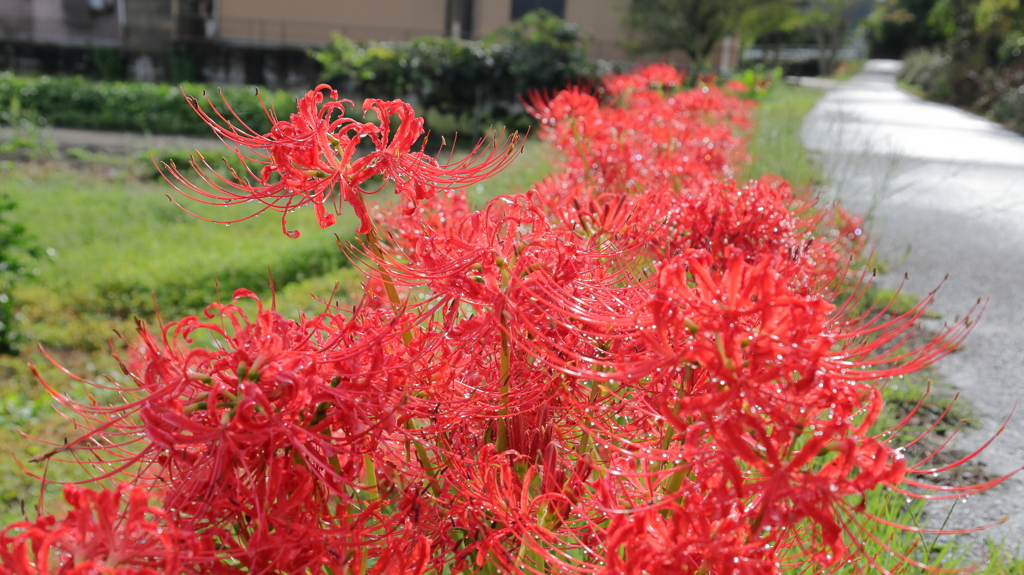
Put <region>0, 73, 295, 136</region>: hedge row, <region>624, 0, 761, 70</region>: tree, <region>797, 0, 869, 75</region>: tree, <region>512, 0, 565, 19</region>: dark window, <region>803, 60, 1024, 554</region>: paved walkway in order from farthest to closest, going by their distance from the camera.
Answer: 1. <region>797, 0, 869, 75</region>: tree
2. <region>512, 0, 565, 19</region>: dark window
3. <region>624, 0, 761, 70</region>: tree
4. <region>0, 73, 295, 136</region>: hedge row
5. <region>803, 60, 1024, 554</region>: paved walkway

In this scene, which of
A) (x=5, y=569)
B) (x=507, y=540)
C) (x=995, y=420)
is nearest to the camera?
(x=5, y=569)

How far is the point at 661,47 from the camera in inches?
798

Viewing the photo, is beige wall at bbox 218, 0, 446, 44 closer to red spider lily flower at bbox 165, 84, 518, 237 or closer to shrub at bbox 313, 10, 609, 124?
shrub at bbox 313, 10, 609, 124

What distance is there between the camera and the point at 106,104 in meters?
14.8

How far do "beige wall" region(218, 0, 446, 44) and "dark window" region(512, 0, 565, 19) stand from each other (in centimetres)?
201

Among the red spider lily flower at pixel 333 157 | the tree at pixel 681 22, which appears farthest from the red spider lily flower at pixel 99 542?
the tree at pixel 681 22

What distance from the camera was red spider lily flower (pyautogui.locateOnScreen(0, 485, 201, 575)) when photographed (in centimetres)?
76

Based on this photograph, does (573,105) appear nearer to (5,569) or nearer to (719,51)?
(5,569)

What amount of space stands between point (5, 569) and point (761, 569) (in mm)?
817

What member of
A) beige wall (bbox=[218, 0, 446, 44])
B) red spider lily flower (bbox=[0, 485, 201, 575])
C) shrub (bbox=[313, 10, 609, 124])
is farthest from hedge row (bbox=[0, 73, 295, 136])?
red spider lily flower (bbox=[0, 485, 201, 575])


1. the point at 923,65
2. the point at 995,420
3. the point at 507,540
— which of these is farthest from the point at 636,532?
the point at 923,65

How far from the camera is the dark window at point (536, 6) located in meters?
20.2

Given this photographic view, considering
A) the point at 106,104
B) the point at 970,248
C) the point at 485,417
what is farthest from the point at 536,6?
the point at 485,417

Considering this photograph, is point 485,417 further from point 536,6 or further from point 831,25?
point 831,25
